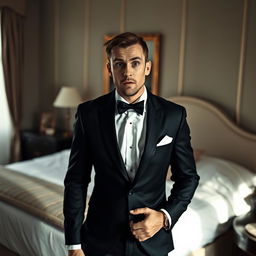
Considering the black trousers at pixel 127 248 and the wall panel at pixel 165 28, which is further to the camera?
the wall panel at pixel 165 28

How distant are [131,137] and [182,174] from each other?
8.2 inches

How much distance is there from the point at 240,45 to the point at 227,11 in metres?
0.31

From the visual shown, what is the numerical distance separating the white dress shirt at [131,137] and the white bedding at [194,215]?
0.80m

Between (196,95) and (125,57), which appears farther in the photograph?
(196,95)

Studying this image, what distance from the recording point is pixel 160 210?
1091 millimetres

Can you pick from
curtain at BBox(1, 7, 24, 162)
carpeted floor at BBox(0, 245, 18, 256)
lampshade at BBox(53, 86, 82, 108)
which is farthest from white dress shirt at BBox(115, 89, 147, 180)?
curtain at BBox(1, 7, 24, 162)

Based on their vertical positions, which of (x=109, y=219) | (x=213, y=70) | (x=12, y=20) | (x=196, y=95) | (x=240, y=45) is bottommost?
(x=109, y=219)

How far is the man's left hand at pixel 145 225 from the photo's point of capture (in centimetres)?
103

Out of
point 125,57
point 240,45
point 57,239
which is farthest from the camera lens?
point 240,45

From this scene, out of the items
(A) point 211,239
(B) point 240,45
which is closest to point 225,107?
(B) point 240,45

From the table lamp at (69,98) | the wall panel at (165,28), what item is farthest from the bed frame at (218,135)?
the table lamp at (69,98)

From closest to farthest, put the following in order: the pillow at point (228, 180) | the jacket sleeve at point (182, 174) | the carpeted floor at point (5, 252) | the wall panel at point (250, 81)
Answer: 1. the jacket sleeve at point (182, 174)
2. the carpeted floor at point (5, 252)
3. the pillow at point (228, 180)
4. the wall panel at point (250, 81)

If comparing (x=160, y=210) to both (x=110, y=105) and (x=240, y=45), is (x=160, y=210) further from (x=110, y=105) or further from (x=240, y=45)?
(x=240, y=45)

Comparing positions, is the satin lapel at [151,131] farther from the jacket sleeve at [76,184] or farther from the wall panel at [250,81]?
the wall panel at [250,81]
